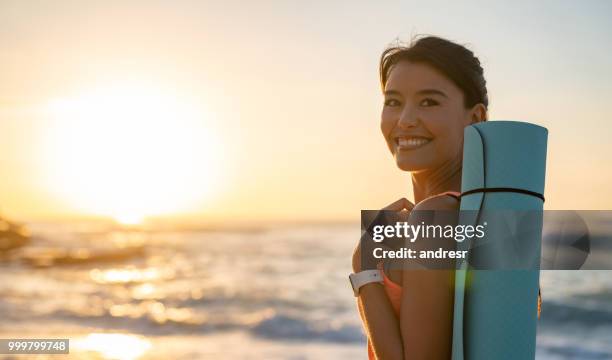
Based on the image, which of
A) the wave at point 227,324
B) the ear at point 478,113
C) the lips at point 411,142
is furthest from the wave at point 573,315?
the lips at point 411,142

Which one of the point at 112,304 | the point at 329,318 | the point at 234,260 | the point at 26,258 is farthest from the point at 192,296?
the point at 26,258

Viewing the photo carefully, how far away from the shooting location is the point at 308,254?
33.1m

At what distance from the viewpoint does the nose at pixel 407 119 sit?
2.69 meters

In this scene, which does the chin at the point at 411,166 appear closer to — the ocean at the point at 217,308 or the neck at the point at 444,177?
the neck at the point at 444,177

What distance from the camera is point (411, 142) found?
2717 mm

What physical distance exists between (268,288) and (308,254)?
11.2m

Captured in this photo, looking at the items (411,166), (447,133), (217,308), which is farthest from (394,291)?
(217,308)

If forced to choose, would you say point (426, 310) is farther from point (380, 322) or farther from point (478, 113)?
point (478, 113)

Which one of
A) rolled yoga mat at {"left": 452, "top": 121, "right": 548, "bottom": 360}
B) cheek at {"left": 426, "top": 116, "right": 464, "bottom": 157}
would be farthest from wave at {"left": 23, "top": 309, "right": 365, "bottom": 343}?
rolled yoga mat at {"left": 452, "top": 121, "right": 548, "bottom": 360}

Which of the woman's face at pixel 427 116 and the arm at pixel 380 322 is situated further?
the woman's face at pixel 427 116

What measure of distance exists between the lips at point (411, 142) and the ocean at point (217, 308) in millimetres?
9423

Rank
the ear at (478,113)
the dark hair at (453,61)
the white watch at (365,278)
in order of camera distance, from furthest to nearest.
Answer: the ear at (478,113)
the dark hair at (453,61)
the white watch at (365,278)

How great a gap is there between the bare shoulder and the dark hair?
426 mm

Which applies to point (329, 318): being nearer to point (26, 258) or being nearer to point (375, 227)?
point (375, 227)
